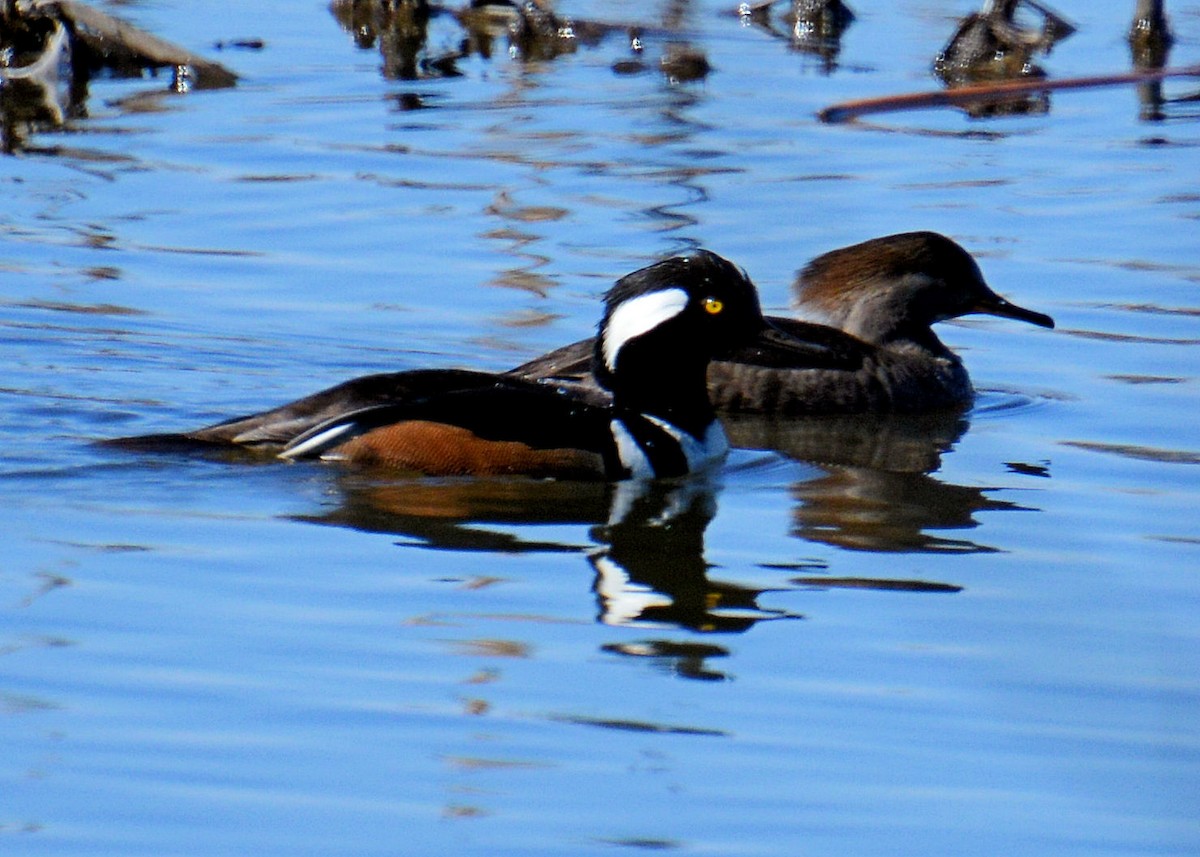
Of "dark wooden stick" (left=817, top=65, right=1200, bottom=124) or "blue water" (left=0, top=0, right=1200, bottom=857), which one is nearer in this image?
"dark wooden stick" (left=817, top=65, right=1200, bottom=124)

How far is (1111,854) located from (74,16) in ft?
42.8

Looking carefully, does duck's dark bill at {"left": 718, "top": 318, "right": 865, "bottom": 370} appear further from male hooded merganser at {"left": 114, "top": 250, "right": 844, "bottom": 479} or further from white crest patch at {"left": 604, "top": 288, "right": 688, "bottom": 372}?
white crest patch at {"left": 604, "top": 288, "right": 688, "bottom": 372}

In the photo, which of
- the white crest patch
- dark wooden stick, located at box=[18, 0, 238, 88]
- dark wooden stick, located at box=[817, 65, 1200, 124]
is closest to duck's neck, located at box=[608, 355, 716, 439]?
the white crest patch

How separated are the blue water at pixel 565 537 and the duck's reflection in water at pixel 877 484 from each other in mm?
35

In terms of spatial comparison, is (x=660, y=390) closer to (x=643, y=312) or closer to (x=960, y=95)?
(x=643, y=312)

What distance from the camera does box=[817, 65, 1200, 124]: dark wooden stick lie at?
99.5 inches

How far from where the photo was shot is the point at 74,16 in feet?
51.8

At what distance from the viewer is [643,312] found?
7902 mm

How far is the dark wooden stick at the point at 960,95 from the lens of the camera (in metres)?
2.53

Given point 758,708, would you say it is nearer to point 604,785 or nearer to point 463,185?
point 604,785

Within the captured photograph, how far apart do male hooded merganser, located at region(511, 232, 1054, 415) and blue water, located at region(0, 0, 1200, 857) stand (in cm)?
22

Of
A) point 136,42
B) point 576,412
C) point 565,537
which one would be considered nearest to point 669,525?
point 565,537

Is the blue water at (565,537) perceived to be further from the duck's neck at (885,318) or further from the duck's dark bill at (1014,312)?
the duck's neck at (885,318)

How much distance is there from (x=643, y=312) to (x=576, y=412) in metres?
0.48
